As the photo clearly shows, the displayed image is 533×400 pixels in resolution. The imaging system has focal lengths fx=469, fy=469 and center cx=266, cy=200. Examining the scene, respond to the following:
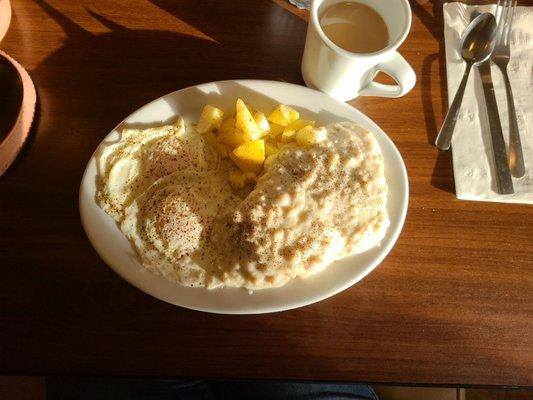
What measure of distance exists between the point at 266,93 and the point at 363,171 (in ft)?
0.82

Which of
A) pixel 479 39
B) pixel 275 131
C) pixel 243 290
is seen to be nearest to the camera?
pixel 243 290

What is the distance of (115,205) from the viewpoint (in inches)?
32.7

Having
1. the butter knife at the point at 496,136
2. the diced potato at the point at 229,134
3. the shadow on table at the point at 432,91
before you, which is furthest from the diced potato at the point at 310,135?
the butter knife at the point at 496,136

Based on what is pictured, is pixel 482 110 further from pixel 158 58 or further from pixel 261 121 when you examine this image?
pixel 158 58

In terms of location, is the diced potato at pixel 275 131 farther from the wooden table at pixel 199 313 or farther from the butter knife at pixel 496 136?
the butter knife at pixel 496 136

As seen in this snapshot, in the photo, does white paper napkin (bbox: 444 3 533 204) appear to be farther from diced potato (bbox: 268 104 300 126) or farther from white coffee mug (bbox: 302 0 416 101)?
diced potato (bbox: 268 104 300 126)

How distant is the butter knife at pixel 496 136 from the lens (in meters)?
0.93

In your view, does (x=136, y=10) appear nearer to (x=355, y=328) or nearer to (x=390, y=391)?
(x=355, y=328)

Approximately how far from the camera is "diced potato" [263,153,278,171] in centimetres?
86

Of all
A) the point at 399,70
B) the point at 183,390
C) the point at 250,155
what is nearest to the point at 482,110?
the point at 399,70

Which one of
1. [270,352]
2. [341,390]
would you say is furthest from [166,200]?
[341,390]

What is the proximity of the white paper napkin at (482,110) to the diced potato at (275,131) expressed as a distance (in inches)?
14.3

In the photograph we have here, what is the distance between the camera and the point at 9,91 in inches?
35.7

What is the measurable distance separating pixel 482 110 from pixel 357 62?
0.34 metres
